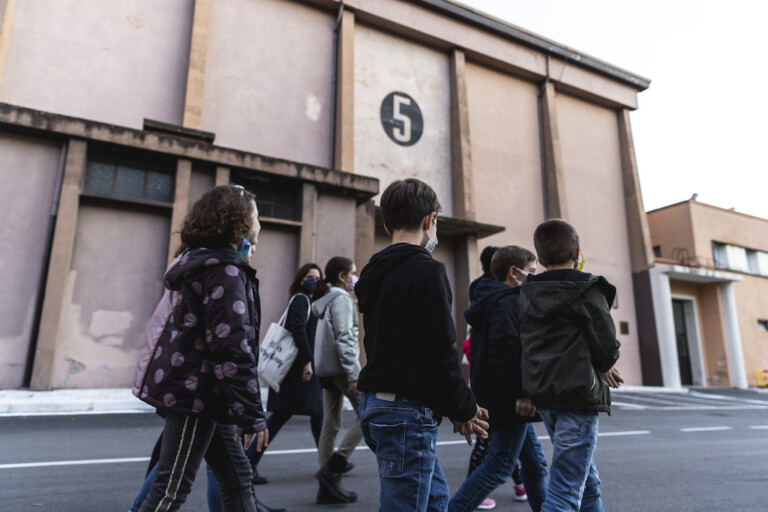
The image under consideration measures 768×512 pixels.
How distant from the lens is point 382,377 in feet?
5.88

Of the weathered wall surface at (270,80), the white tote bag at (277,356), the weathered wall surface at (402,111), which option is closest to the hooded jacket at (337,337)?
the white tote bag at (277,356)

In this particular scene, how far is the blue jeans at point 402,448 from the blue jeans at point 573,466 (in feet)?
2.56

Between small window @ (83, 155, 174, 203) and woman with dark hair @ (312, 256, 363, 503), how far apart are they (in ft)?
26.6

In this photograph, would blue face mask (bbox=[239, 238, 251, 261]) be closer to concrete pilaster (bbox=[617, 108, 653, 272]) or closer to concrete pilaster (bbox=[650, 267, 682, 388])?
concrete pilaster (bbox=[650, 267, 682, 388])

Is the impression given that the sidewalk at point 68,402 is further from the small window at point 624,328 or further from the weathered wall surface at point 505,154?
the small window at point 624,328

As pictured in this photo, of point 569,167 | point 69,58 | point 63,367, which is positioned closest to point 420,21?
point 569,167

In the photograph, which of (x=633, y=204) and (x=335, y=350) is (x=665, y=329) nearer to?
(x=633, y=204)

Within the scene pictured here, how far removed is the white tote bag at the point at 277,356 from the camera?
3961 millimetres

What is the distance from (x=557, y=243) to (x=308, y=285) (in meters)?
2.55

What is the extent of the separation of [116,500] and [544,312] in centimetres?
339

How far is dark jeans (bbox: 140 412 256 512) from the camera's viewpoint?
2025mm

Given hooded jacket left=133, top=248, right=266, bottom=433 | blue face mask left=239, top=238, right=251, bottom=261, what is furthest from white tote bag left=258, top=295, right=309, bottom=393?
hooded jacket left=133, top=248, right=266, bottom=433

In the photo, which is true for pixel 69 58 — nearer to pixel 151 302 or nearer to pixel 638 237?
pixel 151 302

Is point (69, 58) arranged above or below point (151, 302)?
above
